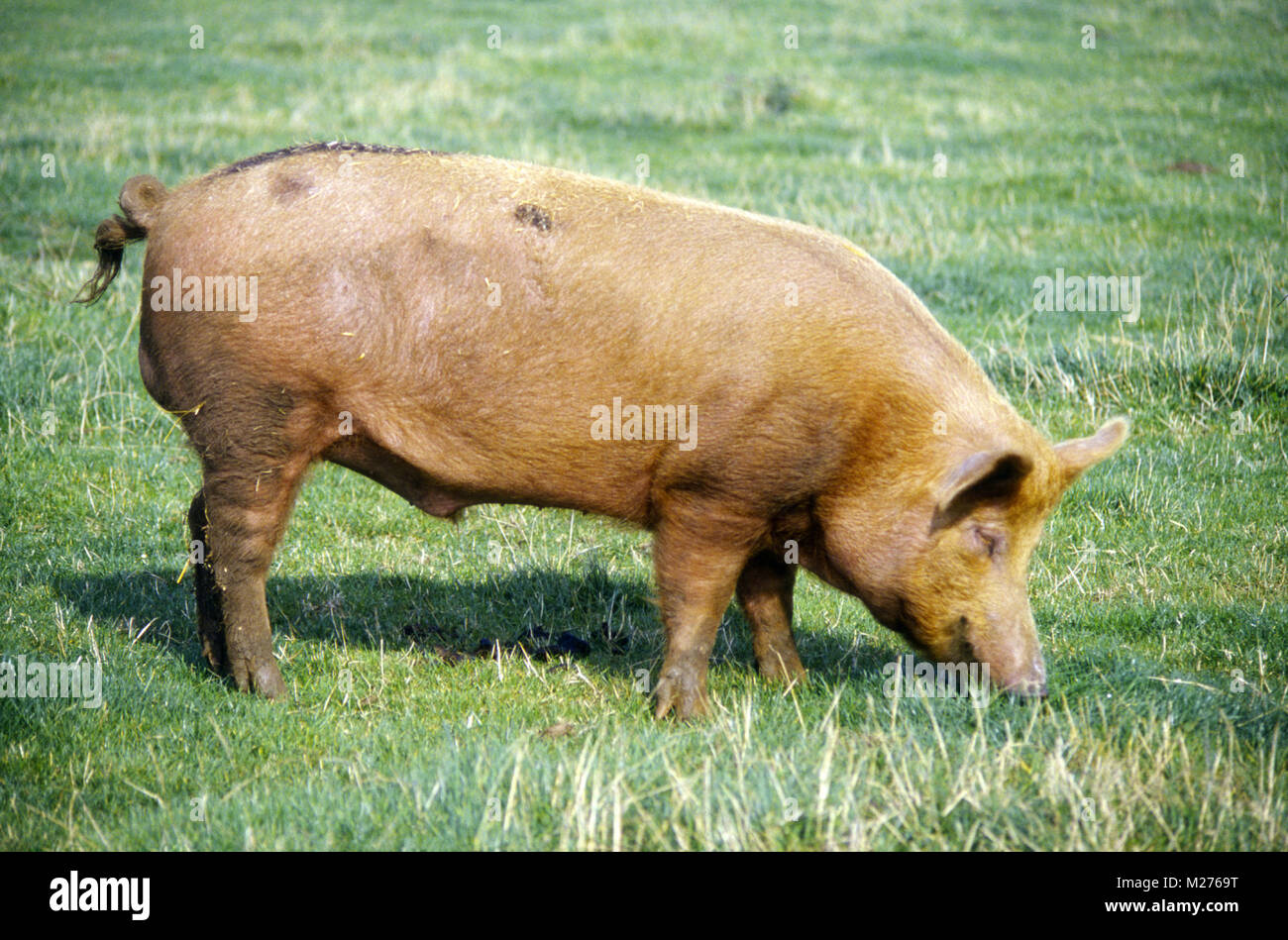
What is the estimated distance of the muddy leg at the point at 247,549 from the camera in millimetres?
5172

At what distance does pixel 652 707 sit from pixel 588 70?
16.9 m

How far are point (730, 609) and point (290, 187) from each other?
315 centimetres

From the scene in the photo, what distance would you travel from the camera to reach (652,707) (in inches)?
210

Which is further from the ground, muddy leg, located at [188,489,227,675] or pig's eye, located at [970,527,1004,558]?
pig's eye, located at [970,527,1004,558]

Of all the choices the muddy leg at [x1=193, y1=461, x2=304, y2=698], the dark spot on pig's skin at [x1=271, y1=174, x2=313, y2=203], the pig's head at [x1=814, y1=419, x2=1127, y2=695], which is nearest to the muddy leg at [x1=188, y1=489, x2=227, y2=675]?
the muddy leg at [x1=193, y1=461, x2=304, y2=698]

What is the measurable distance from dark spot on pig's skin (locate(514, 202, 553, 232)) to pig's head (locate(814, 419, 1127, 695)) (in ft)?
5.35

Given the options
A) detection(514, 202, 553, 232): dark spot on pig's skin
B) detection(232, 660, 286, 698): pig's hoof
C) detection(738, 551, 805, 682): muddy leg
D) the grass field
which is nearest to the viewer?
the grass field

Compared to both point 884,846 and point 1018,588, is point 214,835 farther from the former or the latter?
point 1018,588

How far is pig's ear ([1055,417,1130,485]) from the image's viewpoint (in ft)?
16.5

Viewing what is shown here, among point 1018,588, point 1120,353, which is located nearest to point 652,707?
point 1018,588

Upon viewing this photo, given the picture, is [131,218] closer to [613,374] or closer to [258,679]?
[258,679]

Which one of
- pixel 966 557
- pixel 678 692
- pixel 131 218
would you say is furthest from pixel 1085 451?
pixel 131 218

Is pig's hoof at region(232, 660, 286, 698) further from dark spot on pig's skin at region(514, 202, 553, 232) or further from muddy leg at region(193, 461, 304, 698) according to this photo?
dark spot on pig's skin at region(514, 202, 553, 232)

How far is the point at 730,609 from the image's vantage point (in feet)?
21.9
